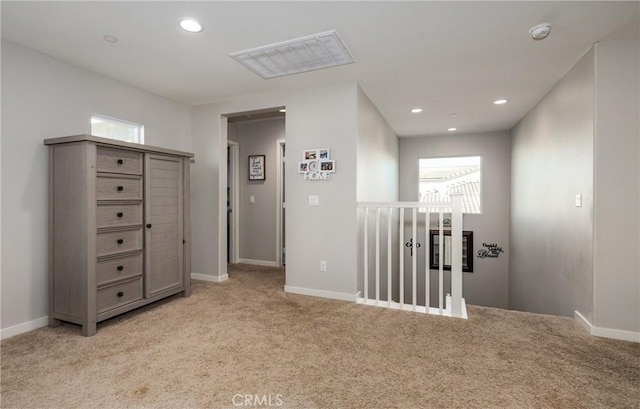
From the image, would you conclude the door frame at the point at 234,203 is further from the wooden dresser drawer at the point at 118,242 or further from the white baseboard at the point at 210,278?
the wooden dresser drawer at the point at 118,242

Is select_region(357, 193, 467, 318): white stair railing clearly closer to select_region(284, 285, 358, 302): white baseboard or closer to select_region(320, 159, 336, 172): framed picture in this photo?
select_region(284, 285, 358, 302): white baseboard

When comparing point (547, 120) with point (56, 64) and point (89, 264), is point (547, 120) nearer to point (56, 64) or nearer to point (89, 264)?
point (89, 264)

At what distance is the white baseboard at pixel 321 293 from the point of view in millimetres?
3377

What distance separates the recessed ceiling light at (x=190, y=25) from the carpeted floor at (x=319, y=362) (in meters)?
2.34

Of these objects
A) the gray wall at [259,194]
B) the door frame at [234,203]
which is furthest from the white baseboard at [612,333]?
the door frame at [234,203]

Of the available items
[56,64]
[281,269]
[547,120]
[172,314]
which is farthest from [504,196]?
[56,64]

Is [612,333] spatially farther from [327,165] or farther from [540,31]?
[327,165]

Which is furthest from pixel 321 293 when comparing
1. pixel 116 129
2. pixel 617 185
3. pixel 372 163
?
pixel 116 129

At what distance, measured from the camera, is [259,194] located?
5.38 m

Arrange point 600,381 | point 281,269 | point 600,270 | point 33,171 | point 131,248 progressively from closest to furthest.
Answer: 1. point 600,381
2. point 600,270
3. point 33,171
4. point 131,248
5. point 281,269

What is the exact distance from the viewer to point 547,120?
11.8ft

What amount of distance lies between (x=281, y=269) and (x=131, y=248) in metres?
2.46

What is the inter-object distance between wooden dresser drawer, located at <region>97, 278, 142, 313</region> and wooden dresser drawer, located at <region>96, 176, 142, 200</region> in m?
0.77

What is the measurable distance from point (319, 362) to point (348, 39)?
7.85 feet
